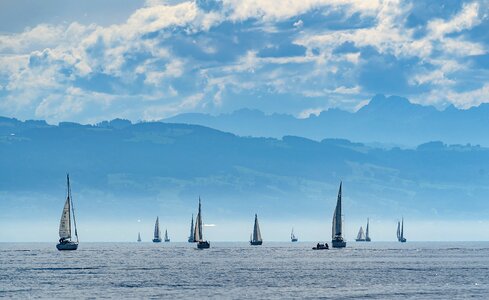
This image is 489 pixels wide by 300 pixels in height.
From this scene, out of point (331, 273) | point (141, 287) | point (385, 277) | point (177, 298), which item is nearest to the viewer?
point (177, 298)

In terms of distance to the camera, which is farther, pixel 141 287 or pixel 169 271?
pixel 169 271

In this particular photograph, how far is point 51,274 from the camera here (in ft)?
608

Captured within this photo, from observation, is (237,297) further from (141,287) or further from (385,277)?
(385,277)

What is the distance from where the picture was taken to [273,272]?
196 metres

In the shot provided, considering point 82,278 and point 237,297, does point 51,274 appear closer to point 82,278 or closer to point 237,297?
point 82,278

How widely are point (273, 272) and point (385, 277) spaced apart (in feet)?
78.1

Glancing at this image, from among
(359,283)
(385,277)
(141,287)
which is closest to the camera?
(141,287)

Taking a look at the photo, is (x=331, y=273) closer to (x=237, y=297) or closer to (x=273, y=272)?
(x=273, y=272)

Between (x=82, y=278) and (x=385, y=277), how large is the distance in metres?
48.5

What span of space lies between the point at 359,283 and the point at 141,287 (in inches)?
1306

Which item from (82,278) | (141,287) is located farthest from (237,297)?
(82,278)

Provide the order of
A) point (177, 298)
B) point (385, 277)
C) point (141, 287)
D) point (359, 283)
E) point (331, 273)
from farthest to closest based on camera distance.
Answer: point (331, 273), point (385, 277), point (359, 283), point (141, 287), point (177, 298)

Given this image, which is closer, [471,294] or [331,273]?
[471,294]

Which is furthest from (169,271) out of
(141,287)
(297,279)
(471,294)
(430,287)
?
(471,294)
